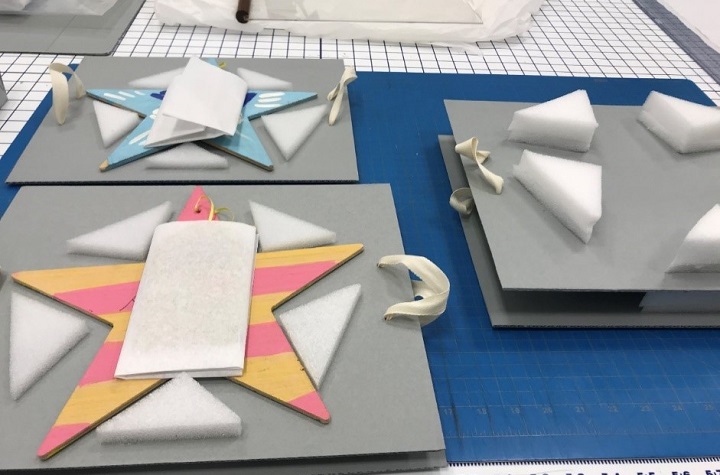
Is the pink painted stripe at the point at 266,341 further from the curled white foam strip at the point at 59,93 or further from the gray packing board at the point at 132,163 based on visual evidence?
the curled white foam strip at the point at 59,93

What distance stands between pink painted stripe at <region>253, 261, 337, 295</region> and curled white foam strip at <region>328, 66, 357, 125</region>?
1.73 feet

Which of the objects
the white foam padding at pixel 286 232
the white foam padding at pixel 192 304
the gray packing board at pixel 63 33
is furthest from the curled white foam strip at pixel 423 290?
the gray packing board at pixel 63 33

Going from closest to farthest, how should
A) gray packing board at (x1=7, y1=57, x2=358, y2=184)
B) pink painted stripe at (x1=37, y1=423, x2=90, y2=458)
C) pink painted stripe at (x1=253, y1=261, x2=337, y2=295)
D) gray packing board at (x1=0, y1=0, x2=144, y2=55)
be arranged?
pink painted stripe at (x1=37, y1=423, x2=90, y2=458)
pink painted stripe at (x1=253, y1=261, x2=337, y2=295)
gray packing board at (x1=7, y1=57, x2=358, y2=184)
gray packing board at (x1=0, y1=0, x2=144, y2=55)

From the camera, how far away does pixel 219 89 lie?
1.30m

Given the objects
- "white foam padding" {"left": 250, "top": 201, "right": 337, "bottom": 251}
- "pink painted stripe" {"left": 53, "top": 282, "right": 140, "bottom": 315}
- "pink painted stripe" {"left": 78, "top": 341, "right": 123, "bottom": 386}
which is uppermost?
"white foam padding" {"left": 250, "top": 201, "right": 337, "bottom": 251}

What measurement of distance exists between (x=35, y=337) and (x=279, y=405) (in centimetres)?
40

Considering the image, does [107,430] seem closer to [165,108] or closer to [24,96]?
[165,108]

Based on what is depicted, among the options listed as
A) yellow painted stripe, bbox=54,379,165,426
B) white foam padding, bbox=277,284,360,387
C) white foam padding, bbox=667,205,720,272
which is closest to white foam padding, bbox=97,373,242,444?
yellow painted stripe, bbox=54,379,165,426

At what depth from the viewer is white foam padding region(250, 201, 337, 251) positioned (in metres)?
1.02

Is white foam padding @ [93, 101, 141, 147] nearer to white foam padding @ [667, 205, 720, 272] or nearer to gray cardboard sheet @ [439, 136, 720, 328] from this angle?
gray cardboard sheet @ [439, 136, 720, 328]

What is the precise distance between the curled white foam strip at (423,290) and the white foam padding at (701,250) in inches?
16.7

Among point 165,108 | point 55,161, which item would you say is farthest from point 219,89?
point 55,161

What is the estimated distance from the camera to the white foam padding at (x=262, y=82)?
57.2 inches

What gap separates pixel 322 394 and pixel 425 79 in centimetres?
113
